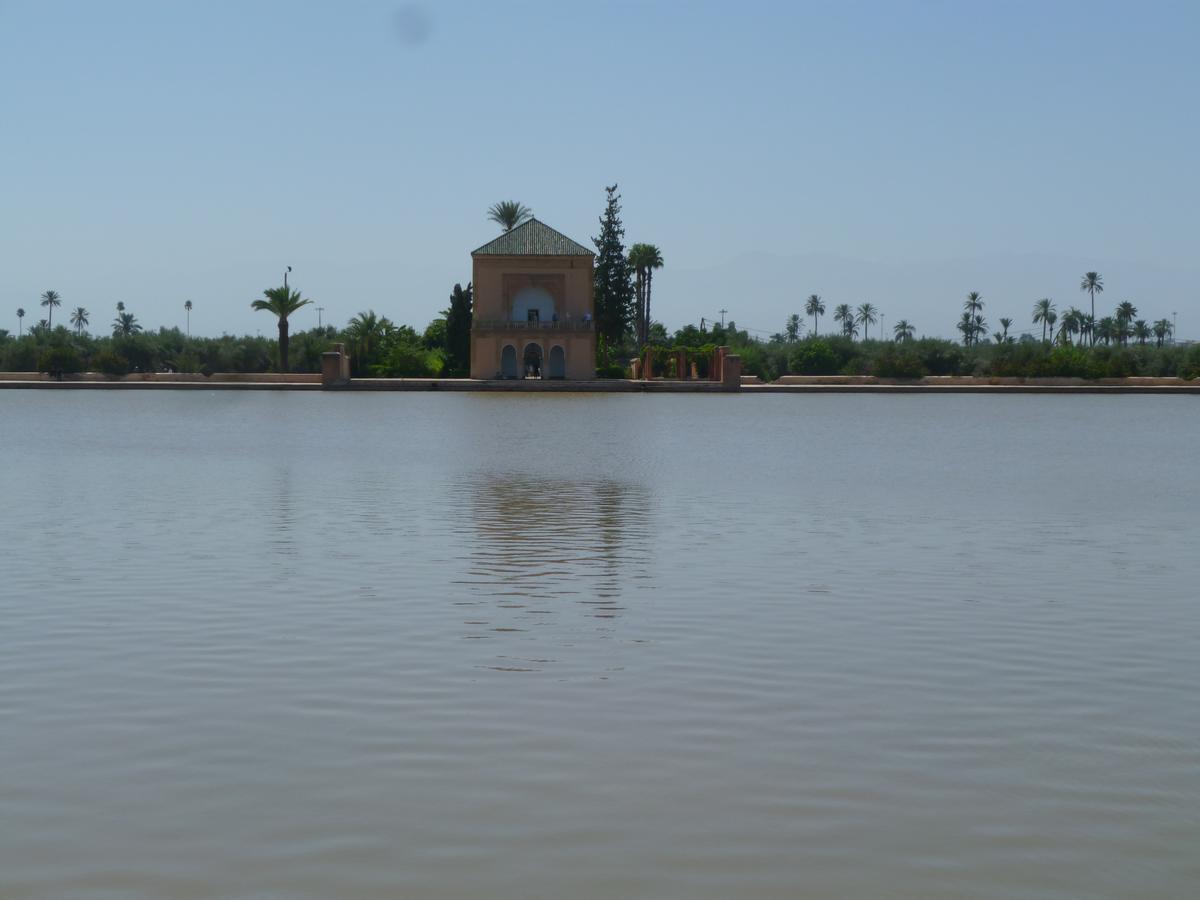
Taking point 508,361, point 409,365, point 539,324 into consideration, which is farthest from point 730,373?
point 409,365

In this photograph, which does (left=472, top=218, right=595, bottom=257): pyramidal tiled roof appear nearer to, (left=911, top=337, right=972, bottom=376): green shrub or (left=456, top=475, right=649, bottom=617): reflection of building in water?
(left=911, top=337, right=972, bottom=376): green shrub

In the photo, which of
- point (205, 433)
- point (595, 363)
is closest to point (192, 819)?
point (205, 433)

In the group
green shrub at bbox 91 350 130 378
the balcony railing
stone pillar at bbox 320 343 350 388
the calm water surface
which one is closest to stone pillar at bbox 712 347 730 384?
the balcony railing

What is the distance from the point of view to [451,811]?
4.30 meters

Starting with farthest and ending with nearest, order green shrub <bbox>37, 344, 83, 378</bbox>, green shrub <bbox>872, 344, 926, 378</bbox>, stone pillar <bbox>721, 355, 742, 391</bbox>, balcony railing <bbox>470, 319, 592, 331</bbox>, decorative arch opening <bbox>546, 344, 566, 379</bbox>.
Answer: green shrub <bbox>872, 344, 926, 378</bbox>
green shrub <bbox>37, 344, 83, 378</bbox>
decorative arch opening <bbox>546, 344, 566, 379</bbox>
balcony railing <bbox>470, 319, 592, 331</bbox>
stone pillar <bbox>721, 355, 742, 391</bbox>

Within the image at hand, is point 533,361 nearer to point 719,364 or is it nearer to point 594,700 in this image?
point 719,364

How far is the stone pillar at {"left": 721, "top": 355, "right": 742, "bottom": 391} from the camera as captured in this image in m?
61.6

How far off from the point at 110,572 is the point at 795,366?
243 feet

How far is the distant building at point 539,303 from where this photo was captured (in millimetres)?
63344

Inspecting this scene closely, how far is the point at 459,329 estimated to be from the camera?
65.2 metres

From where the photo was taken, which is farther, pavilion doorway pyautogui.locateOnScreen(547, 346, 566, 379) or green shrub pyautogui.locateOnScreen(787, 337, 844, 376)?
green shrub pyautogui.locateOnScreen(787, 337, 844, 376)

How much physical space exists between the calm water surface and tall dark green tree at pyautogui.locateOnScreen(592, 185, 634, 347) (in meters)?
55.0

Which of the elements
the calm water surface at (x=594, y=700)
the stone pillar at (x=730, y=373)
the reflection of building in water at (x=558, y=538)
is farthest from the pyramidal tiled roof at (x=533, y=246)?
the calm water surface at (x=594, y=700)

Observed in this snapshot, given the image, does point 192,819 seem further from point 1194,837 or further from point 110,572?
point 110,572
